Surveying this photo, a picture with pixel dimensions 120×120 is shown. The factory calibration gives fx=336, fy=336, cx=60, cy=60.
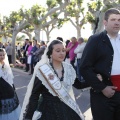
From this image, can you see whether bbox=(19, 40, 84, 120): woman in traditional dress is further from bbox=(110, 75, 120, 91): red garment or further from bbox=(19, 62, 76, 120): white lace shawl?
bbox=(110, 75, 120, 91): red garment

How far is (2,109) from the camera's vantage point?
16.0ft

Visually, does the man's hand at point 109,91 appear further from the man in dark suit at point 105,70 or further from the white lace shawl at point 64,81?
the white lace shawl at point 64,81

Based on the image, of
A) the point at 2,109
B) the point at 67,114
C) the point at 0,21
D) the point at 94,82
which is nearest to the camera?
the point at 94,82

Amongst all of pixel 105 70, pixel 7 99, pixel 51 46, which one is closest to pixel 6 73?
pixel 7 99

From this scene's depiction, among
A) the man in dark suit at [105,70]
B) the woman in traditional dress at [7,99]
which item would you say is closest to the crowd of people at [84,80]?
the man in dark suit at [105,70]

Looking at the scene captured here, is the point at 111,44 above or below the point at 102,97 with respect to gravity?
above

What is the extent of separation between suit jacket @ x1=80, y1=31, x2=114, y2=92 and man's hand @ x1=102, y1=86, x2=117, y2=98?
0.04m

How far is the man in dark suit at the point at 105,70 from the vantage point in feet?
10.9

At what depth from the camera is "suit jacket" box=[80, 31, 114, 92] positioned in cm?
332

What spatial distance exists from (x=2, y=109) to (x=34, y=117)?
5.12ft

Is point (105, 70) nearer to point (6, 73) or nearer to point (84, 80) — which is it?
point (84, 80)

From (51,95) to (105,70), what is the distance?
0.65 m

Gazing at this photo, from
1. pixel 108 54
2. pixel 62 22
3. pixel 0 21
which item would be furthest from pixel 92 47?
pixel 0 21

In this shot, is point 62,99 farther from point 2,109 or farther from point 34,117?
point 2,109
